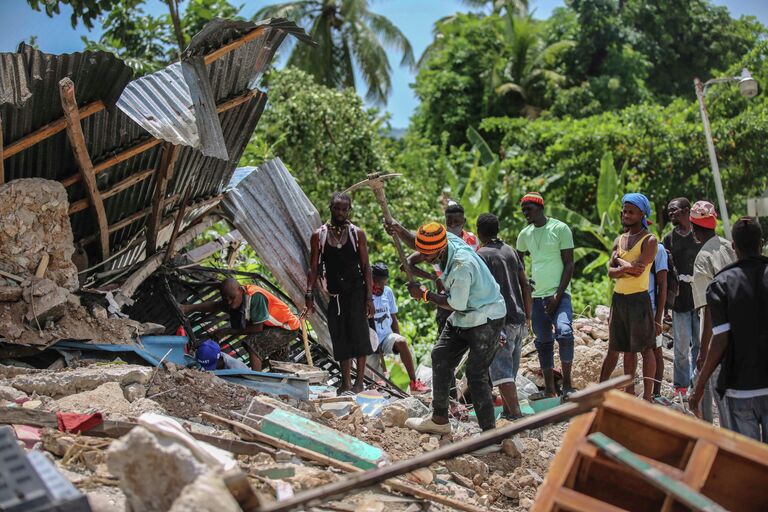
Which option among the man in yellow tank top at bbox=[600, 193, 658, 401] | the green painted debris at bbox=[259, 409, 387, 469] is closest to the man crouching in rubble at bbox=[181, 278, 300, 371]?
the green painted debris at bbox=[259, 409, 387, 469]

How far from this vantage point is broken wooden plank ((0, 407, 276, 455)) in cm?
501

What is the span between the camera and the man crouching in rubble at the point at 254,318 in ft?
26.2

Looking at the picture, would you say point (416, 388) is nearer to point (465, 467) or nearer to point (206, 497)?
point (465, 467)

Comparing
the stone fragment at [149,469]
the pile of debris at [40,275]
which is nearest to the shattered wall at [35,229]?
the pile of debris at [40,275]

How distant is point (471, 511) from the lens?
15.0 feet

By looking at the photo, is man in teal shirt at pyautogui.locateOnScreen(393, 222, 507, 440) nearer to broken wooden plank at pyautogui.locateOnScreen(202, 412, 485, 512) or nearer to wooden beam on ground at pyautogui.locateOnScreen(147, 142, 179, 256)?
broken wooden plank at pyautogui.locateOnScreen(202, 412, 485, 512)

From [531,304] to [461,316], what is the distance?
1700 millimetres

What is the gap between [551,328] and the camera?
767 centimetres

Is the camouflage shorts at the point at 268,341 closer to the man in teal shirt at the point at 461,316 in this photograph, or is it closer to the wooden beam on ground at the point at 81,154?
the wooden beam on ground at the point at 81,154

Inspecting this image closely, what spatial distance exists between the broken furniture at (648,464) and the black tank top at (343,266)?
166 inches

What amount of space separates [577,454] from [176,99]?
5.04 meters

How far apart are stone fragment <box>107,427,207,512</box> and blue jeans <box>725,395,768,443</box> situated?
3.09 m

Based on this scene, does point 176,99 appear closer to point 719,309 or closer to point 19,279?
point 19,279

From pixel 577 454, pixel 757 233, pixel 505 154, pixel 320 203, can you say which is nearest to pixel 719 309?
pixel 757 233
